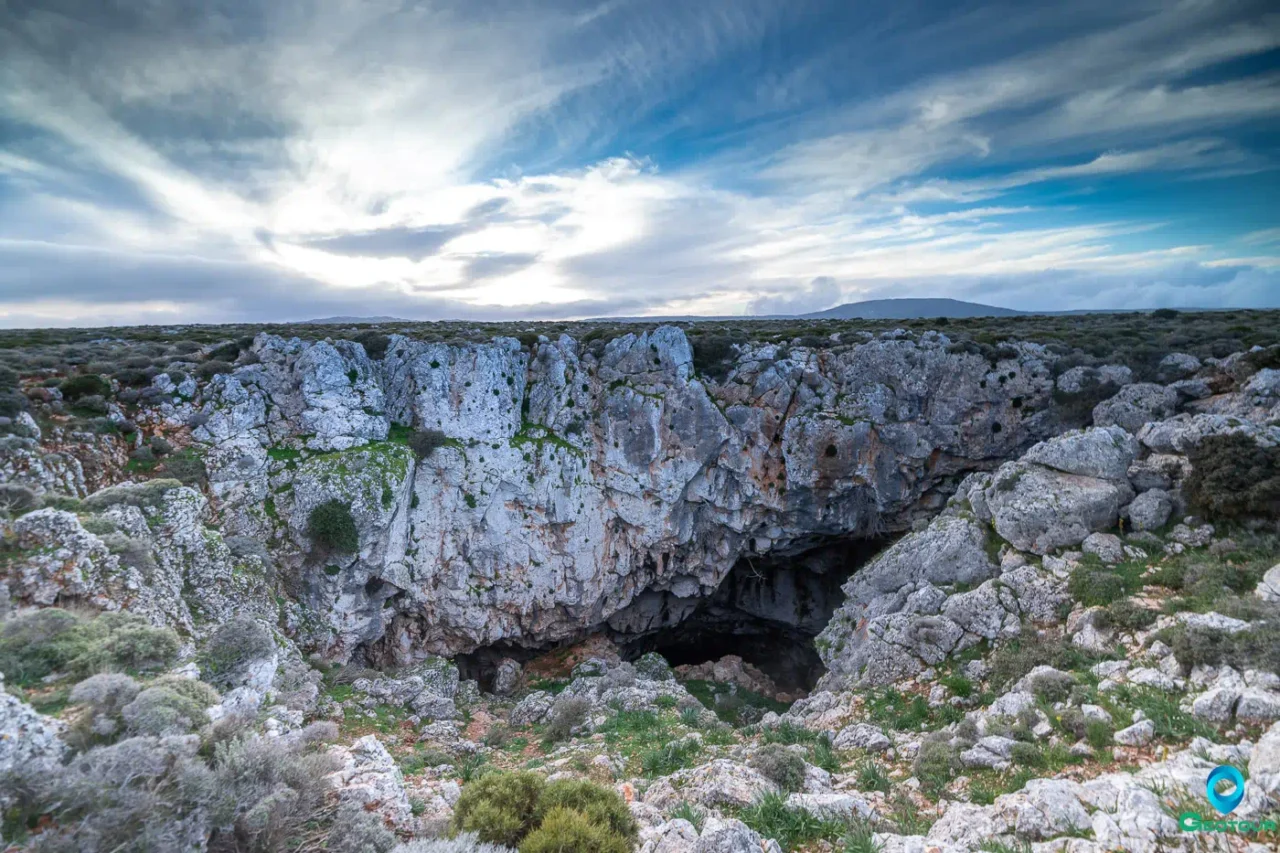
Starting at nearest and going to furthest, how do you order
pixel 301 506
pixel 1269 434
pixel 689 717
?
pixel 1269 434 → pixel 689 717 → pixel 301 506

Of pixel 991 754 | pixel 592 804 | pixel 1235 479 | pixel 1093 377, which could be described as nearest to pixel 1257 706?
pixel 991 754

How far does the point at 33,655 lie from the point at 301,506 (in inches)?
378

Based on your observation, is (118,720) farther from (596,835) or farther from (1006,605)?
(1006,605)

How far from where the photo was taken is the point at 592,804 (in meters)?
6.42

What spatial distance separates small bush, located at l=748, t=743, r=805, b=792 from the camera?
8297 millimetres

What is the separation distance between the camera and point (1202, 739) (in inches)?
256

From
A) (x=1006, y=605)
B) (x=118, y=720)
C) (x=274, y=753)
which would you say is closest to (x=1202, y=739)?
(x=1006, y=605)

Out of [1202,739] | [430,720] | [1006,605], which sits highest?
[1202,739]

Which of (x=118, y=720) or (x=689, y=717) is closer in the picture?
(x=118, y=720)

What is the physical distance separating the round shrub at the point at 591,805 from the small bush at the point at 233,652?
6978 mm

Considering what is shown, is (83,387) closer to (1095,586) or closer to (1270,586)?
(1095,586)

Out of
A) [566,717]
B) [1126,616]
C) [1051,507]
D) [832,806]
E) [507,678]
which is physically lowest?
→ [507,678]
